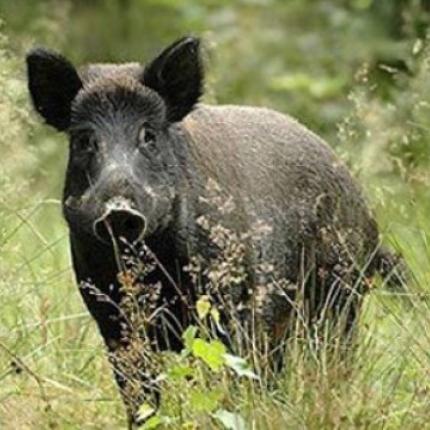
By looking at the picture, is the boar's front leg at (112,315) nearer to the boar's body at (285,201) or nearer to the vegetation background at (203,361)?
the vegetation background at (203,361)

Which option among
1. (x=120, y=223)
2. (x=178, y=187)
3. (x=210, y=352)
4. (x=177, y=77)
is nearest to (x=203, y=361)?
(x=210, y=352)

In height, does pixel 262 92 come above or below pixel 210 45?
below

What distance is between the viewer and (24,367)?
21.2 ft

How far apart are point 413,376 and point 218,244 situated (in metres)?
0.74

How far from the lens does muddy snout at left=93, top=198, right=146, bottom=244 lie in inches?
262

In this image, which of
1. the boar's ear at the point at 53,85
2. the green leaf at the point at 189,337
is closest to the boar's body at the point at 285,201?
the boar's ear at the point at 53,85

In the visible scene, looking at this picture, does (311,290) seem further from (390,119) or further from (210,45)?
(390,119)

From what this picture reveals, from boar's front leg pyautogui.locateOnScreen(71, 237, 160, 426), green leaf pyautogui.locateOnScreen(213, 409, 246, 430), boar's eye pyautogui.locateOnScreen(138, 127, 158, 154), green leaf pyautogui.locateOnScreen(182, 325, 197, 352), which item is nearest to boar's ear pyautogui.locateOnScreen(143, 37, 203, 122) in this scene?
boar's eye pyautogui.locateOnScreen(138, 127, 158, 154)

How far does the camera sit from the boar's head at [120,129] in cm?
680

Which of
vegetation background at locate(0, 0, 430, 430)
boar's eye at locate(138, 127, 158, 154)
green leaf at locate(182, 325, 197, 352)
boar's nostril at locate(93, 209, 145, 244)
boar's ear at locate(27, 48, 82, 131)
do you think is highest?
boar's ear at locate(27, 48, 82, 131)

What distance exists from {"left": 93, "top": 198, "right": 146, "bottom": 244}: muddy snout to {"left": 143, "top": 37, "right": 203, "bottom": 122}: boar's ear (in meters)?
0.60

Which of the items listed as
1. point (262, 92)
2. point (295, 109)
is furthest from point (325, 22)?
point (295, 109)

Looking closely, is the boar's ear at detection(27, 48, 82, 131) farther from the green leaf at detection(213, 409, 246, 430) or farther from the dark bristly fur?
the green leaf at detection(213, 409, 246, 430)

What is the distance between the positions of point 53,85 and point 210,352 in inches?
56.6
